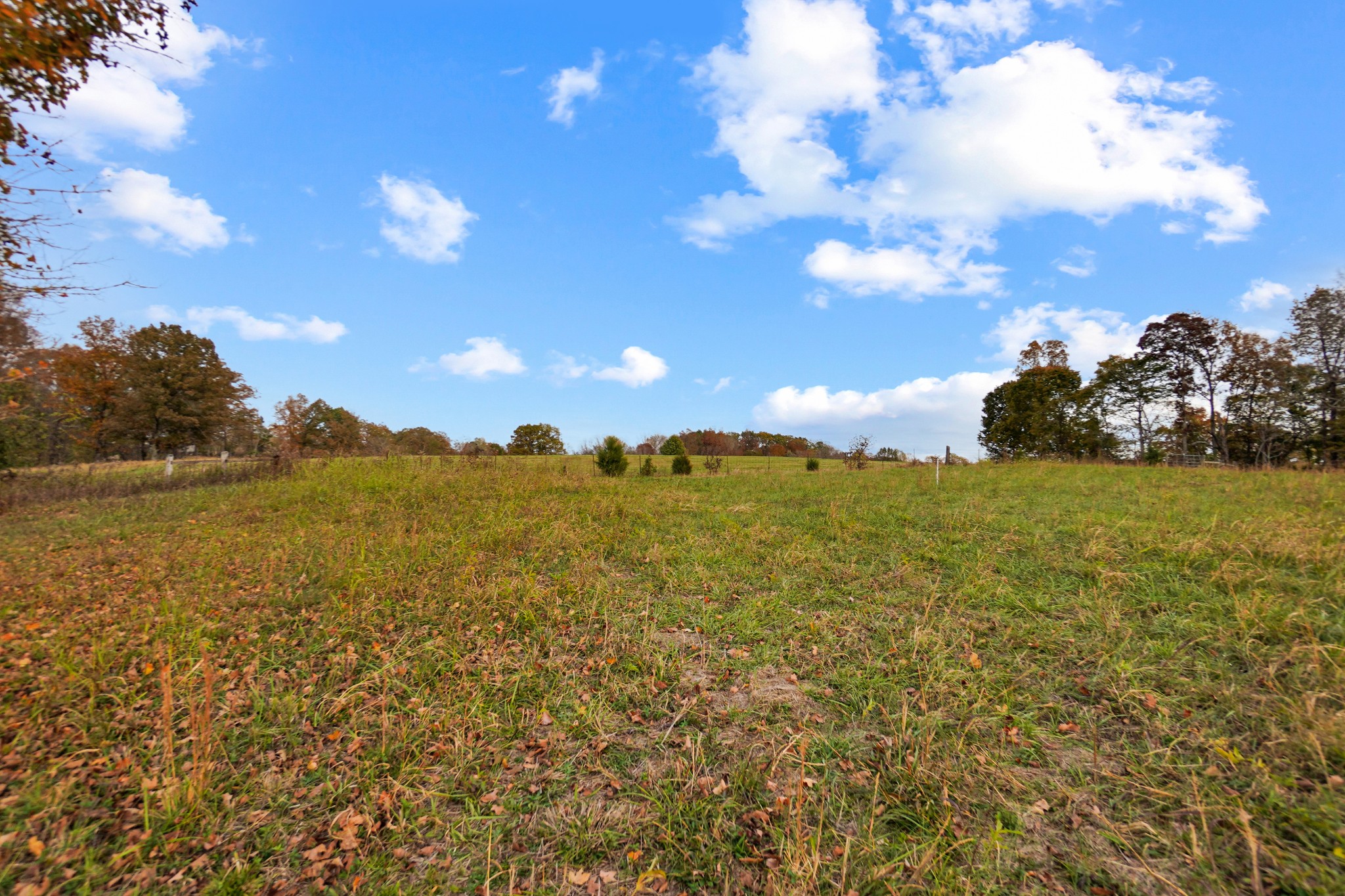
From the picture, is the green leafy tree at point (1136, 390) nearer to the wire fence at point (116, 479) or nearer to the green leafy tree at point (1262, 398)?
the green leafy tree at point (1262, 398)

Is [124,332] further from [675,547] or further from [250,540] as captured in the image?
[675,547]

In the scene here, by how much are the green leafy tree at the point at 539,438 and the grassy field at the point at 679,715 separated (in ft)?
97.4

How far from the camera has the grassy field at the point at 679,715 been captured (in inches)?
99.6

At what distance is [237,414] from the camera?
25.3 metres

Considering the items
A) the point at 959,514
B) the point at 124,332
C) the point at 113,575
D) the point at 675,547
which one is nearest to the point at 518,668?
A: the point at 675,547

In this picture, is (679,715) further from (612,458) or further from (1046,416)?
(1046,416)

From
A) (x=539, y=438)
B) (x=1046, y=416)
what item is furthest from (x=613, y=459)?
(x=1046, y=416)

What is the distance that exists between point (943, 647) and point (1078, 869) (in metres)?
1.99

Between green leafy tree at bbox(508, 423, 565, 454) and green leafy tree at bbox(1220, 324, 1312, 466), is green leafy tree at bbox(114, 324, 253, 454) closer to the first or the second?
green leafy tree at bbox(508, 423, 565, 454)

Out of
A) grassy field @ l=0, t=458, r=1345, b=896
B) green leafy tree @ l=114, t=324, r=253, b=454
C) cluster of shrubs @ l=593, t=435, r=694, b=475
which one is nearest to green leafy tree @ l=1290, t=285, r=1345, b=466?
grassy field @ l=0, t=458, r=1345, b=896

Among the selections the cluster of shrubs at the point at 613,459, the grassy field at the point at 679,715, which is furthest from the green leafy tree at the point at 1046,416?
the grassy field at the point at 679,715

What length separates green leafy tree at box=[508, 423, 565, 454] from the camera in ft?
120

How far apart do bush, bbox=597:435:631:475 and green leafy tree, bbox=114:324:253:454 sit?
18339 millimetres

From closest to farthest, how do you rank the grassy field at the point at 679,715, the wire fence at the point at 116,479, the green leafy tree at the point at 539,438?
the grassy field at the point at 679,715, the wire fence at the point at 116,479, the green leafy tree at the point at 539,438
